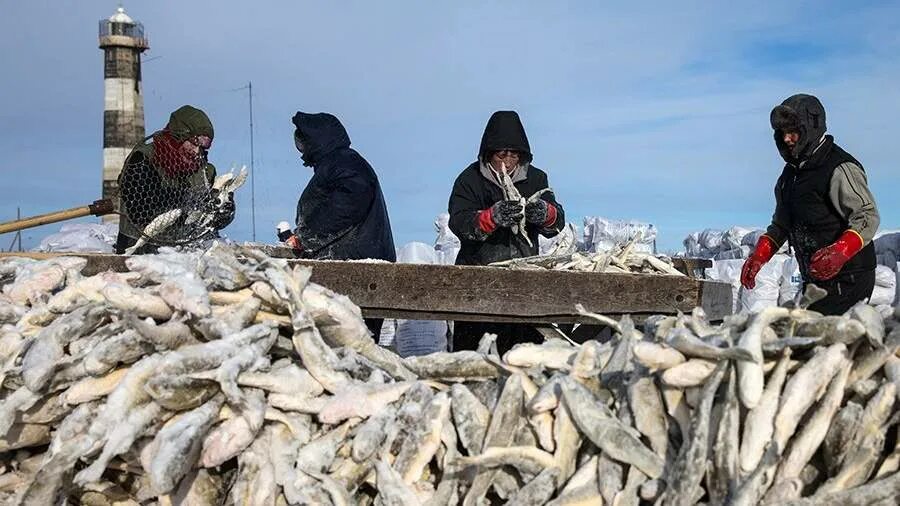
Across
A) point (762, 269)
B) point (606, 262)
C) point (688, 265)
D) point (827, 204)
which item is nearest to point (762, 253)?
point (688, 265)

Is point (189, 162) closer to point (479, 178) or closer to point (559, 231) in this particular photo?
point (479, 178)

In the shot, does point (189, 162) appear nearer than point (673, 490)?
No

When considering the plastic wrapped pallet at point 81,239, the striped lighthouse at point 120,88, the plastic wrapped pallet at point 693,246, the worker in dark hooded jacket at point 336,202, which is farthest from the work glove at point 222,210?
the striped lighthouse at point 120,88

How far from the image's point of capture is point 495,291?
4125 mm

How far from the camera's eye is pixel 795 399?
132 cm

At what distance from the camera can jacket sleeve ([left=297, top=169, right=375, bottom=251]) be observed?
18.8ft

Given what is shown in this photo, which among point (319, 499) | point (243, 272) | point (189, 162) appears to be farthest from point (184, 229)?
point (319, 499)

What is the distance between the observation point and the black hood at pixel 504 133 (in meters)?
5.57

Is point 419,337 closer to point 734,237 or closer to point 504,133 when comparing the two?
point 504,133

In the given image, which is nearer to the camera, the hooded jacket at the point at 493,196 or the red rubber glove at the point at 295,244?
the hooded jacket at the point at 493,196

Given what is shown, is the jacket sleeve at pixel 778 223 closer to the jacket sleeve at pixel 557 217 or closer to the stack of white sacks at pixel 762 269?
the jacket sleeve at pixel 557 217

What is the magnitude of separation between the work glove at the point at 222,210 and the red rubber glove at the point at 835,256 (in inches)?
121

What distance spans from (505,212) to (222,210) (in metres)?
1.57

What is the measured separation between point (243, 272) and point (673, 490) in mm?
816
